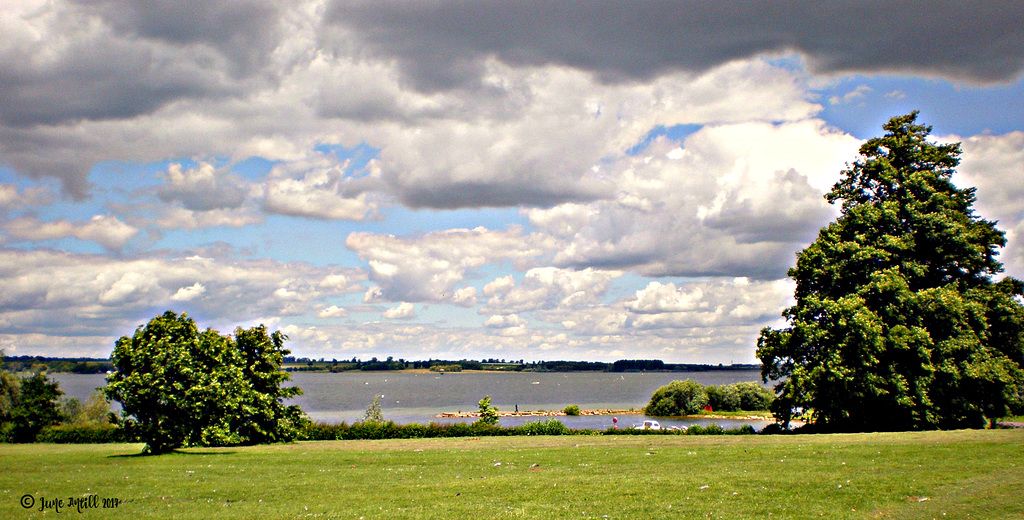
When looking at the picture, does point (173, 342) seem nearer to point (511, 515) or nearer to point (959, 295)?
point (511, 515)

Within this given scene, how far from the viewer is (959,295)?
3344 centimetres

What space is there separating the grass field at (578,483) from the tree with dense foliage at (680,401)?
73571 mm

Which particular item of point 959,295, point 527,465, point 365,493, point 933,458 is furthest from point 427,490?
point 959,295

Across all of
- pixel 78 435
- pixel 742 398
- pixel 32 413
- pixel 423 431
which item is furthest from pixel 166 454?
pixel 742 398

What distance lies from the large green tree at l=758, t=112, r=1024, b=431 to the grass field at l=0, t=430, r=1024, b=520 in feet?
21.2

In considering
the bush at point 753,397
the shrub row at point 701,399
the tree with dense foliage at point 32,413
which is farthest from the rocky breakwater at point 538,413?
the tree with dense foliage at point 32,413

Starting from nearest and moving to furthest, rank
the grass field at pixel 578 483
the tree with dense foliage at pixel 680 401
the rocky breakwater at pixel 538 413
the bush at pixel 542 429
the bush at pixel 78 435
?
the grass field at pixel 578 483, the bush at pixel 542 429, the bush at pixel 78 435, the rocky breakwater at pixel 538 413, the tree with dense foliage at pixel 680 401

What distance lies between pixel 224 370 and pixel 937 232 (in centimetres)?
3866

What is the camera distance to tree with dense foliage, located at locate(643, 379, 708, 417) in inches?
3846

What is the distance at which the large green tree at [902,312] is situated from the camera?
31750mm

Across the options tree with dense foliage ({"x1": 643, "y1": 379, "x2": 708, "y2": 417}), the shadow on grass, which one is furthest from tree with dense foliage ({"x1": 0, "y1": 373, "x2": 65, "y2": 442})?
tree with dense foliage ({"x1": 643, "y1": 379, "x2": 708, "y2": 417})

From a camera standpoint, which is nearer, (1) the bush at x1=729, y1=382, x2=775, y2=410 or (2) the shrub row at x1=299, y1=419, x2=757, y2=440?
(2) the shrub row at x1=299, y1=419, x2=757, y2=440

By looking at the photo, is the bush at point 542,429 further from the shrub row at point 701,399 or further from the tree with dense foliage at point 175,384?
the shrub row at point 701,399

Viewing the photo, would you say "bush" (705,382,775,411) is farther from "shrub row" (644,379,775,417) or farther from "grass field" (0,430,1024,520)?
"grass field" (0,430,1024,520)
